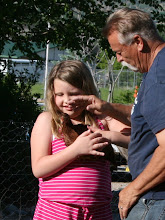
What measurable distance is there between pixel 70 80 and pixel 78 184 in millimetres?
562

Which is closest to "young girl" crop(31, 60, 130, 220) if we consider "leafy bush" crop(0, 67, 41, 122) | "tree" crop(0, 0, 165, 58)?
"leafy bush" crop(0, 67, 41, 122)

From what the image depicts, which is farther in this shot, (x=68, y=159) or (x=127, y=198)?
(x=68, y=159)

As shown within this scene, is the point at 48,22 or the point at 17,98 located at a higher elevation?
the point at 48,22

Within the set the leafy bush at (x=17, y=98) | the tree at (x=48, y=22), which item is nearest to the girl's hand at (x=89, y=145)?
the leafy bush at (x=17, y=98)

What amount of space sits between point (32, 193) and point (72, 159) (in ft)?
10.8

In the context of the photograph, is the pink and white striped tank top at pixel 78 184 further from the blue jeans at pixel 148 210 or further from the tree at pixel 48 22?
the tree at pixel 48 22

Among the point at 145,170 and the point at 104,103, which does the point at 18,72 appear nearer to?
the point at 104,103

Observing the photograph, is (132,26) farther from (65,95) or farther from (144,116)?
(65,95)

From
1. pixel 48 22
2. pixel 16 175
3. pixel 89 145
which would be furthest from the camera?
pixel 48 22

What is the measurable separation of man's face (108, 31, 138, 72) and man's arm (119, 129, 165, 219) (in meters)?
0.39

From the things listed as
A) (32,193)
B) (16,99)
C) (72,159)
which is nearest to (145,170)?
(72,159)

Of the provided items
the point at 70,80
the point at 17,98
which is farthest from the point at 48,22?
the point at 70,80

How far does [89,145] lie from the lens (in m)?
2.29

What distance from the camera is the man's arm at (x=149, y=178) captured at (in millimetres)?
1850
